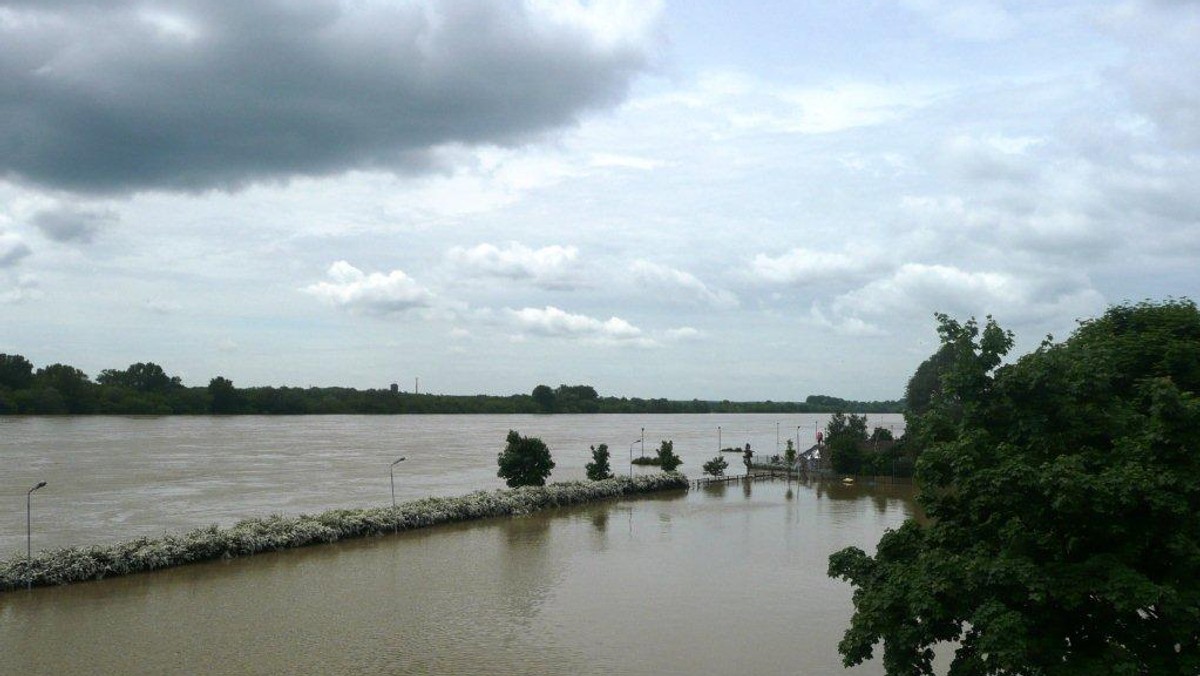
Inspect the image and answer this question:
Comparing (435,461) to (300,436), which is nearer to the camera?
(435,461)

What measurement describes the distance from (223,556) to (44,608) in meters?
7.08

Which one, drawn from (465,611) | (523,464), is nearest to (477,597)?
(465,611)

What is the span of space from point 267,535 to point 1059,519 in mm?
27710

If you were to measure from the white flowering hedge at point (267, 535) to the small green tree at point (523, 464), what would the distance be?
45.2 inches

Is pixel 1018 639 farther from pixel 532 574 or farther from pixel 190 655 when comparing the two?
pixel 532 574

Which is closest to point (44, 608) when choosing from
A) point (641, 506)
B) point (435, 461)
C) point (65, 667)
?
point (65, 667)

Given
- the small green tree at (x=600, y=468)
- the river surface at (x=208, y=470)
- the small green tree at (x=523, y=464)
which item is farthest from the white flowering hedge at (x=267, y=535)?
the river surface at (x=208, y=470)

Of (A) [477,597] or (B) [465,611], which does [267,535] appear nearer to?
(A) [477,597]

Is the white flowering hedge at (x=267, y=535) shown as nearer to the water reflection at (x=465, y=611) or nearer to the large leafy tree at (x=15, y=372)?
the water reflection at (x=465, y=611)

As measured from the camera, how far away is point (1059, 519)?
1042cm

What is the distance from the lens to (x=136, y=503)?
150 feet

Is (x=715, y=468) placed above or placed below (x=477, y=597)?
below

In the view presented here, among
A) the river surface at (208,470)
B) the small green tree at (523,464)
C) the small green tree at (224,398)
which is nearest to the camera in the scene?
the river surface at (208,470)

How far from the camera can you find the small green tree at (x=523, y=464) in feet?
155
